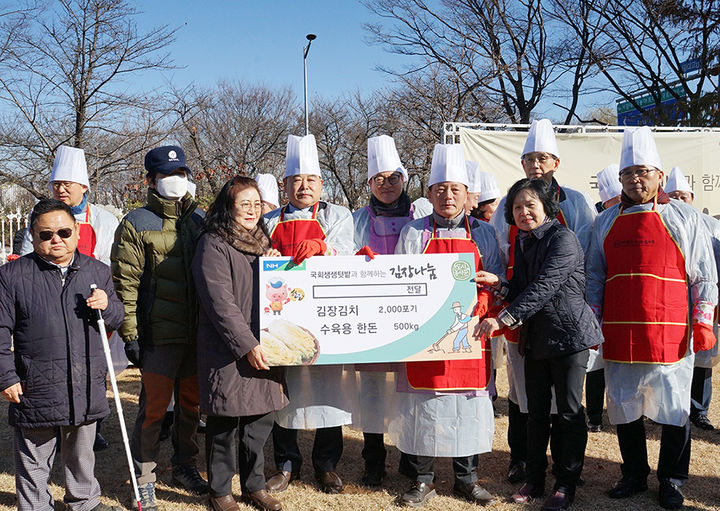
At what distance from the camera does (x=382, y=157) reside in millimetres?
4375

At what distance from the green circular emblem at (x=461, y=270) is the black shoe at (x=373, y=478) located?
1.54 metres

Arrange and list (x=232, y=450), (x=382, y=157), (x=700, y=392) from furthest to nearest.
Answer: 1. (x=700, y=392)
2. (x=382, y=157)
3. (x=232, y=450)

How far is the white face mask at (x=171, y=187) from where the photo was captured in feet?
12.2

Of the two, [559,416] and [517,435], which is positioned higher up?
[559,416]

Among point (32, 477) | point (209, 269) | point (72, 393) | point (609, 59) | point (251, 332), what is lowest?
point (32, 477)

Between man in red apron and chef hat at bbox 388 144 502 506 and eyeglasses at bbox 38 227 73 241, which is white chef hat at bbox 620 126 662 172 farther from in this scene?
eyeglasses at bbox 38 227 73 241

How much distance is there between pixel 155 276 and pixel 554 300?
91.3 inches

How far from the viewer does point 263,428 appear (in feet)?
11.9

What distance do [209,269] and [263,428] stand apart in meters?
1.01

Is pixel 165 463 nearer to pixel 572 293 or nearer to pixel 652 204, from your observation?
pixel 572 293

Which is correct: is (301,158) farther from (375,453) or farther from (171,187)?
(375,453)

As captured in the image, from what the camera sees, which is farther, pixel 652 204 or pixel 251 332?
pixel 652 204

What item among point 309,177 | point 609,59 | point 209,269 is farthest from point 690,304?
point 609,59

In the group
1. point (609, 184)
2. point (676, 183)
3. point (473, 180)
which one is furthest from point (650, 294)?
point (676, 183)
